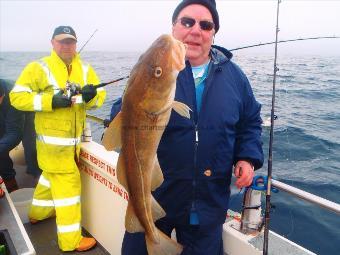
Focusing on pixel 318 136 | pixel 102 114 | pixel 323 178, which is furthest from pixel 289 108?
pixel 102 114

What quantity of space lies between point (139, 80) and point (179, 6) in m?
1.06

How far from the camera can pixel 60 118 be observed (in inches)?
156

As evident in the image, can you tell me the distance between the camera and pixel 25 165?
634cm

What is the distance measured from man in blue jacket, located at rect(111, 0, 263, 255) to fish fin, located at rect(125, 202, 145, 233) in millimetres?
424

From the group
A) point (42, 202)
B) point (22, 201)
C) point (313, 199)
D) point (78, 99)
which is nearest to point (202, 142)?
point (313, 199)

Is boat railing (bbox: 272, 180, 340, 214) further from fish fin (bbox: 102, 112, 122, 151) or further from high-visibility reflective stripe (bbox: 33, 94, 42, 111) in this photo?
high-visibility reflective stripe (bbox: 33, 94, 42, 111)

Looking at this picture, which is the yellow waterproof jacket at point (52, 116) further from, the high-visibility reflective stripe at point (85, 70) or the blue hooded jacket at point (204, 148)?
the blue hooded jacket at point (204, 148)

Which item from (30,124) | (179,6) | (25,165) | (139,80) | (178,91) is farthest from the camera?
(25,165)

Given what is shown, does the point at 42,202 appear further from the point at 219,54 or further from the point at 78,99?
the point at 219,54

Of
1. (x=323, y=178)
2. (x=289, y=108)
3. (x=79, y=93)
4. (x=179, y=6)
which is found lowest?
(x=323, y=178)

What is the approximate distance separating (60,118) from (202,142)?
86.7 inches

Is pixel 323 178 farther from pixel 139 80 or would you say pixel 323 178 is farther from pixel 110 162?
pixel 139 80

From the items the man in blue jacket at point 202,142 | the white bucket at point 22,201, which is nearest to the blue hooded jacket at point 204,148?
the man in blue jacket at point 202,142

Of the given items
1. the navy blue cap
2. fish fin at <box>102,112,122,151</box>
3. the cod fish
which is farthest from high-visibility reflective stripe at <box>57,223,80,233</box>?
fish fin at <box>102,112,122,151</box>
